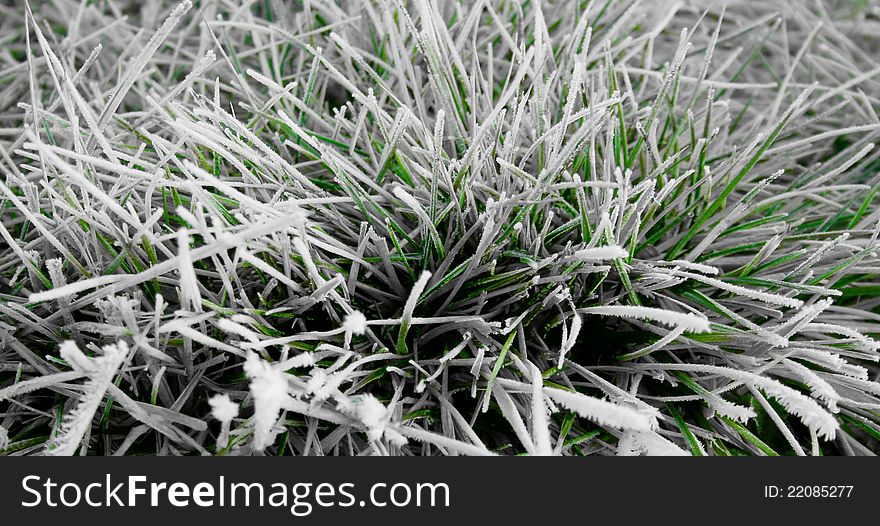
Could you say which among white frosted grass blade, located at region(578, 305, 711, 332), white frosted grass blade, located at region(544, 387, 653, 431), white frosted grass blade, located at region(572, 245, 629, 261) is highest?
white frosted grass blade, located at region(572, 245, 629, 261)

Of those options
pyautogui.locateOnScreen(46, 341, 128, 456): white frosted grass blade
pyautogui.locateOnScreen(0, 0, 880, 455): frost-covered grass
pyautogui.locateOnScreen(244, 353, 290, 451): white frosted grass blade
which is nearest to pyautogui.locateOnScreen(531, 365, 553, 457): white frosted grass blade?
pyautogui.locateOnScreen(0, 0, 880, 455): frost-covered grass

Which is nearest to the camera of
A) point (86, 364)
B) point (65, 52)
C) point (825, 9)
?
point (86, 364)

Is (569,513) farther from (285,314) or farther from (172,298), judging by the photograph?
(172,298)

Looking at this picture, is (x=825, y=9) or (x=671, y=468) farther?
(x=825, y=9)

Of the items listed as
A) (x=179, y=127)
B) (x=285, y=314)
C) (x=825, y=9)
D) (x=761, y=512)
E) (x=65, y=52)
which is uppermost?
(x=825, y=9)

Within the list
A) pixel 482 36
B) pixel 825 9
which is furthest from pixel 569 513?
pixel 825 9

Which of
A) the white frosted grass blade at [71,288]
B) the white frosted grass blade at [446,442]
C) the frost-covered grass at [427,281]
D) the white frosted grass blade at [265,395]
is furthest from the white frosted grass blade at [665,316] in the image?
the white frosted grass blade at [71,288]

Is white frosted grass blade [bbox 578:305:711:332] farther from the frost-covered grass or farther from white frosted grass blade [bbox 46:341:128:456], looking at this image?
white frosted grass blade [bbox 46:341:128:456]

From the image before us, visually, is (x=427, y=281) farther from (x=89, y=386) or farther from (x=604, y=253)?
(x=89, y=386)

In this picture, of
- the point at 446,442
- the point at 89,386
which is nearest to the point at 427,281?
the point at 446,442
